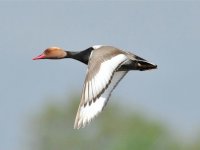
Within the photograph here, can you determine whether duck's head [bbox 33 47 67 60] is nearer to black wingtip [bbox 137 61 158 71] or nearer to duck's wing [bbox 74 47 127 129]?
black wingtip [bbox 137 61 158 71]

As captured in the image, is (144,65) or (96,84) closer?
(96,84)

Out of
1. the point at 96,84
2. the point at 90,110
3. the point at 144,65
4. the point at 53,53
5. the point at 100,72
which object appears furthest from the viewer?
the point at 53,53

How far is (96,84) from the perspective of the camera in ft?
89.2

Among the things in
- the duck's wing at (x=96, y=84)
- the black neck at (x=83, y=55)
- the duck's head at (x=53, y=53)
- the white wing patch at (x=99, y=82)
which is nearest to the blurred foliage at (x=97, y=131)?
the duck's head at (x=53, y=53)

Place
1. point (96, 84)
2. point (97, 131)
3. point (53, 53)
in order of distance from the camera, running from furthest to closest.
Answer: point (97, 131) < point (53, 53) < point (96, 84)

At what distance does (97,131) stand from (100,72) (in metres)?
57.2

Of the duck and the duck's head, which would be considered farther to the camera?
the duck's head

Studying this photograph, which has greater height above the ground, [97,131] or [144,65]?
[144,65]

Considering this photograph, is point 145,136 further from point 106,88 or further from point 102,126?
point 106,88

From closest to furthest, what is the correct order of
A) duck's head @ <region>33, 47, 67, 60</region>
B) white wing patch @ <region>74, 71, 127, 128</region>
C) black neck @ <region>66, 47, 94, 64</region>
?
white wing patch @ <region>74, 71, 127, 128</region>, black neck @ <region>66, 47, 94, 64</region>, duck's head @ <region>33, 47, 67, 60</region>

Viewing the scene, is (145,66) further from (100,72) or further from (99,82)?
(99,82)

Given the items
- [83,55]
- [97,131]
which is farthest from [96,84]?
[97,131]

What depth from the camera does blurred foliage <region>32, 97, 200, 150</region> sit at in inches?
3211

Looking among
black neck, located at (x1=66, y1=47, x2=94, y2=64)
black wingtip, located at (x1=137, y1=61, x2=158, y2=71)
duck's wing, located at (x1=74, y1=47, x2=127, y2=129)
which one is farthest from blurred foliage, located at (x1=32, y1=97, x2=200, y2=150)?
duck's wing, located at (x1=74, y1=47, x2=127, y2=129)
